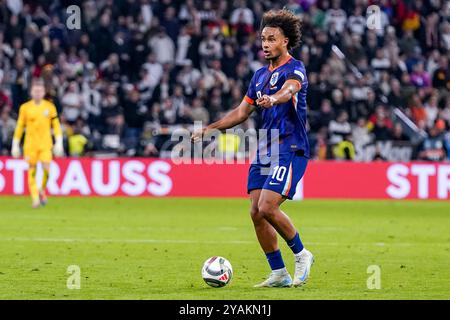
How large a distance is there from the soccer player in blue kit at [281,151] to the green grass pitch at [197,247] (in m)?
0.34

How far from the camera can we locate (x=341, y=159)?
25.4 metres

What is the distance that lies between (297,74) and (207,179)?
1496cm

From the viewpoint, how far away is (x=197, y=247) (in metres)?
14.2

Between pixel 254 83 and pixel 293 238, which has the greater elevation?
pixel 254 83

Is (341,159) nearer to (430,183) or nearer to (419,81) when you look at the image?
(430,183)

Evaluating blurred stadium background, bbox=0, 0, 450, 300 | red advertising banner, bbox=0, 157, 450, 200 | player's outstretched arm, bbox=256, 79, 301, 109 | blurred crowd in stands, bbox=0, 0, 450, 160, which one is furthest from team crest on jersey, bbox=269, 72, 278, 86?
blurred crowd in stands, bbox=0, 0, 450, 160

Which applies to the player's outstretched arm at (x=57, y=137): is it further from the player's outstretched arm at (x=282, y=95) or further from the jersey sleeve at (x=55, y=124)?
the player's outstretched arm at (x=282, y=95)

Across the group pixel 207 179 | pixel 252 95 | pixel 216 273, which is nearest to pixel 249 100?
pixel 252 95

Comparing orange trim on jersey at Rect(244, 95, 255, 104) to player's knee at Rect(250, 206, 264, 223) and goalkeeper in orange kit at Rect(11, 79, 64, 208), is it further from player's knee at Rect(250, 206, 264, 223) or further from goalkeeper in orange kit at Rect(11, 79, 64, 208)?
goalkeeper in orange kit at Rect(11, 79, 64, 208)

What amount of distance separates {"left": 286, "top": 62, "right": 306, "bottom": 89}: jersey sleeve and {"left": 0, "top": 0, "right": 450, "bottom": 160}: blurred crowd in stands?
15090 mm
